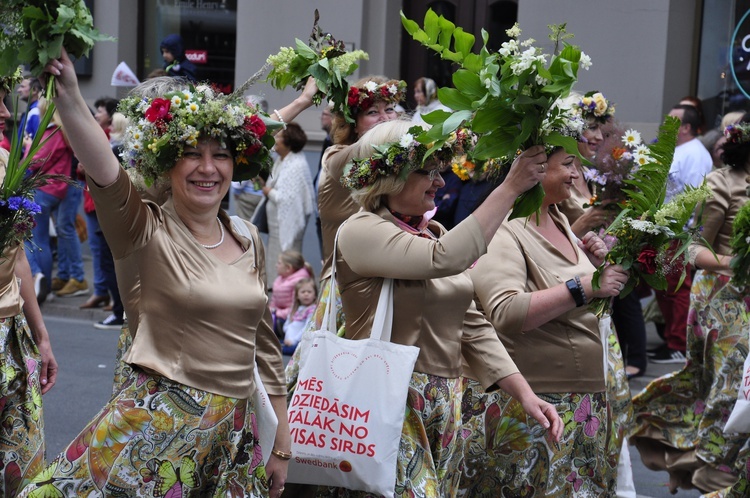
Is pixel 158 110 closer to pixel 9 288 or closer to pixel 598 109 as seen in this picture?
pixel 9 288

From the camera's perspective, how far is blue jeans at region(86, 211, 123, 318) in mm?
11659

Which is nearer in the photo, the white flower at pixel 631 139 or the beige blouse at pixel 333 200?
the white flower at pixel 631 139

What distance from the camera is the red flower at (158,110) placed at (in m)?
3.81

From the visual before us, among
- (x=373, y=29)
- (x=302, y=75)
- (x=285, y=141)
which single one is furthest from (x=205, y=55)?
(x=302, y=75)

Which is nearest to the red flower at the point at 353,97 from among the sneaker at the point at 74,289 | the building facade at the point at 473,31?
the building facade at the point at 473,31

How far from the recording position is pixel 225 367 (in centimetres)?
373

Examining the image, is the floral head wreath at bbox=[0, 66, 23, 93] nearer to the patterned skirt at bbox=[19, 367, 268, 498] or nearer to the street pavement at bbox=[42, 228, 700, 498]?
the patterned skirt at bbox=[19, 367, 268, 498]

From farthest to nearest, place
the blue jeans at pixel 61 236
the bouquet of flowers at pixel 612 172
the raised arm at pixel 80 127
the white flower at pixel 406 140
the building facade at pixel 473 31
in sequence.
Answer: the building facade at pixel 473 31 → the blue jeans at pixel 61 236 → the bouquet of flowers at pixel 612 172 → the white flower at pixel 406 140 → the raised arm at pixel 80 127

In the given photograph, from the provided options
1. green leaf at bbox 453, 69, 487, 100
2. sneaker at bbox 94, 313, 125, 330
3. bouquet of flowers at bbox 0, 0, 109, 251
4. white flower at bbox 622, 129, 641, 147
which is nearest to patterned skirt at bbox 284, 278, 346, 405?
green leaf at bbox 453, 69, 487, 100

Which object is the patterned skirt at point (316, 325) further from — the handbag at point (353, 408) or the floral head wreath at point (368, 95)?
the floral head wreath at point (368, 95)

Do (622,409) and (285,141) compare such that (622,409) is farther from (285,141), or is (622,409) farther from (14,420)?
(285,141)

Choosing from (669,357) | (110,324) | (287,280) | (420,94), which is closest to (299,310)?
(287,280)

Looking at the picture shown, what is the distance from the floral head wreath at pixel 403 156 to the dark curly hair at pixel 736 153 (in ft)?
8.46

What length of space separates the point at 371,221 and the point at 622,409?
2.18 m
